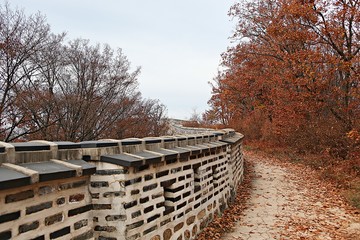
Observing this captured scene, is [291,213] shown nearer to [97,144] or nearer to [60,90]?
[97,144]

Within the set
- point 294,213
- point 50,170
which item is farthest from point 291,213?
point 50,170

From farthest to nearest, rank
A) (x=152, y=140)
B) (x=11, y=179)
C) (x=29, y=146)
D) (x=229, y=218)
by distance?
(x=229, y=218) → (x=152, y=140) → (x=29, y=146) → (x=11, y=179)

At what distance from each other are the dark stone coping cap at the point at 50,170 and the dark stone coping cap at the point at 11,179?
15 centimetres

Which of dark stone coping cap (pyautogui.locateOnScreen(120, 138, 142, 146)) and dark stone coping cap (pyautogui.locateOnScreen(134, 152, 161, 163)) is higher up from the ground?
dark stone coping cap (pyautogui.locateOnScreen(120, 138, 142, 146))

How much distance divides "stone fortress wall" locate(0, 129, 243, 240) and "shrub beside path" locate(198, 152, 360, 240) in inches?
39.6

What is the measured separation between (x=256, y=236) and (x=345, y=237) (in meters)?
1.57

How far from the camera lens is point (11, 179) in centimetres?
215

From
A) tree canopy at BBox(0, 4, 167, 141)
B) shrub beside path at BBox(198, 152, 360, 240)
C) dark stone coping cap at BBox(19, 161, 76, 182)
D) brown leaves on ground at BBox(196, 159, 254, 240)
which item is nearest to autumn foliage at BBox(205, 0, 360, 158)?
shrub beside path at BBox(198, 152, 360, 240)

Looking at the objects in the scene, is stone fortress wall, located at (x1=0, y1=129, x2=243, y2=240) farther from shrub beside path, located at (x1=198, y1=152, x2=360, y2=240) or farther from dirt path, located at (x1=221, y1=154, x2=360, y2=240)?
dirt path, located at (x1=221, y1=154, x2=360, y2=240)

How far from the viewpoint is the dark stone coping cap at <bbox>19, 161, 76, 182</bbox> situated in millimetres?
2449

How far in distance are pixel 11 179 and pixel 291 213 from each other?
6184 millimetres

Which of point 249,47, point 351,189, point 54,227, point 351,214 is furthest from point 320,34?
point 54,227

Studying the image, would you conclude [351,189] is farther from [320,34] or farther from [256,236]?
[320,34]

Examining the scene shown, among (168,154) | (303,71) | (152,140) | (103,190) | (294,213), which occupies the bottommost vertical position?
(294,213)
